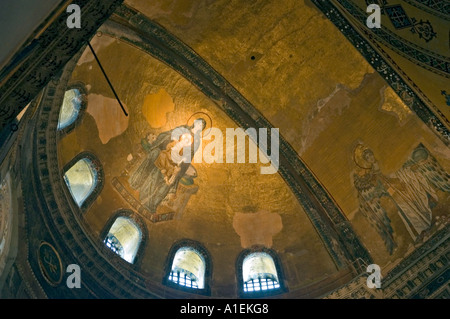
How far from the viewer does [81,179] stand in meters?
11.5

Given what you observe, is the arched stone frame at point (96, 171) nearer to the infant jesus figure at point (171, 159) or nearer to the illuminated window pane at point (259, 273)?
the infant jesus figure at point (171, 159)

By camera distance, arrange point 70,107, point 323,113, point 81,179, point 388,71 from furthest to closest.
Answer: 1. point 323,113
2. point 81,179
3. point 70,107
4. point 388,71

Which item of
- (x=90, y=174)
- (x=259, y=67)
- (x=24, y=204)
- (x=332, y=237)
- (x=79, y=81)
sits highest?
(x=259, y=67)

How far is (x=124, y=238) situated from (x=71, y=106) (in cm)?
300

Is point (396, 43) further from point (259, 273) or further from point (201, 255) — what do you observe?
point (201, 255)

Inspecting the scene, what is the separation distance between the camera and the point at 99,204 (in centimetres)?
1141

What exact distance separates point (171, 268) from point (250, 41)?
5191mm

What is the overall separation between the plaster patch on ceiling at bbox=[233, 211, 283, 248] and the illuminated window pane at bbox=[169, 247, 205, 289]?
3.63ft

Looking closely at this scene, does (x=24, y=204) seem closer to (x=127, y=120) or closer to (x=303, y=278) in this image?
(x=127, y=120)

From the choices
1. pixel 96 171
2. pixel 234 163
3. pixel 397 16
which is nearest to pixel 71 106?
pixel 96 171

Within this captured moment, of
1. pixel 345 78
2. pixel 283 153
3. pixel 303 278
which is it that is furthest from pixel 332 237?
pixel 345 78

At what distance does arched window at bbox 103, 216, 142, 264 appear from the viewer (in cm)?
1135
